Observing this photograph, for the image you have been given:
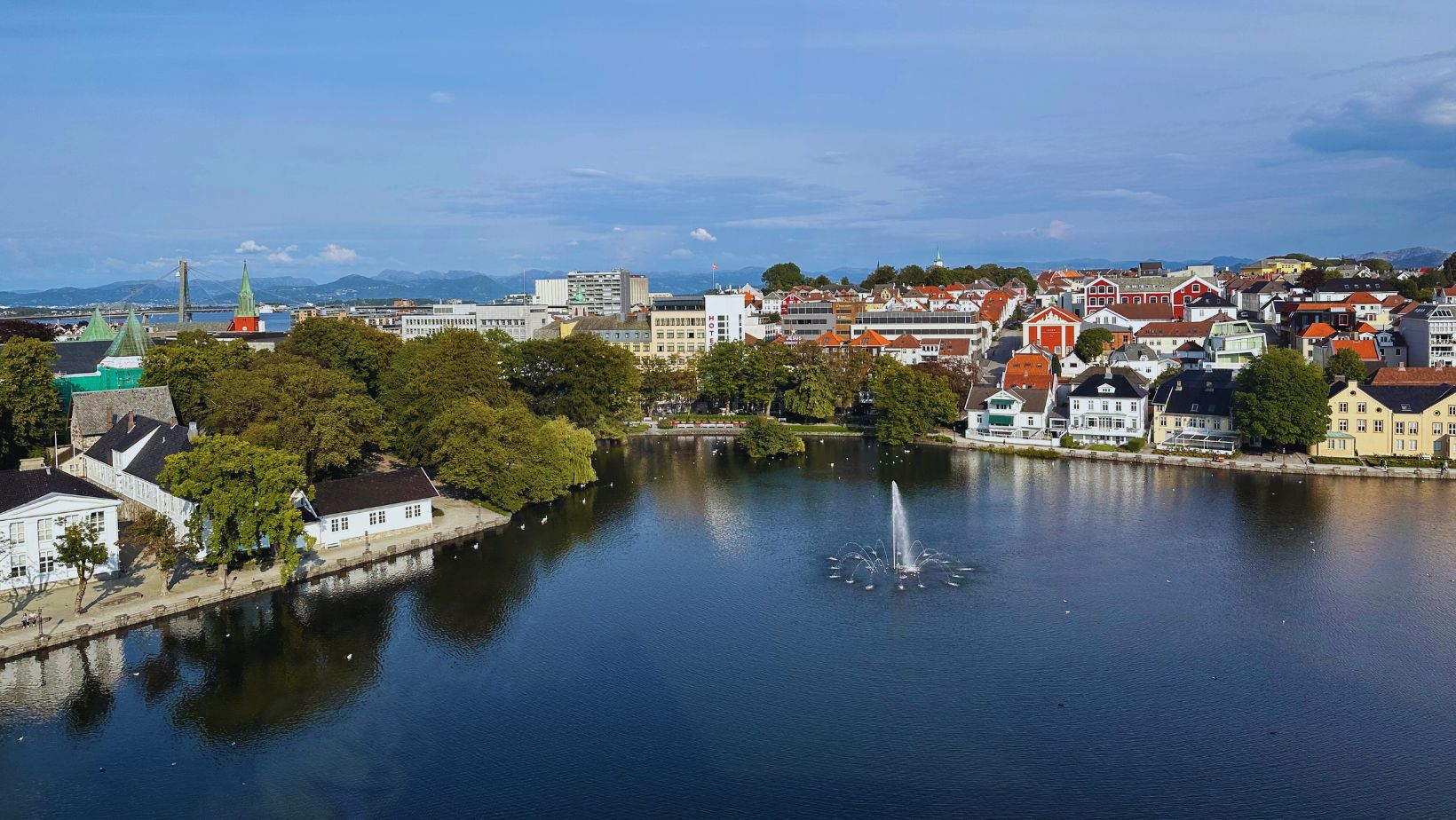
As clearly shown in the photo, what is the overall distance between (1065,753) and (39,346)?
34160 mm

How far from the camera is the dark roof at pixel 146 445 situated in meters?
Answer: 27.0

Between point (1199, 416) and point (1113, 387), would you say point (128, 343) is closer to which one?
point (1113, 387)

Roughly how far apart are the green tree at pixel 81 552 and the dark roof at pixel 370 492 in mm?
5003

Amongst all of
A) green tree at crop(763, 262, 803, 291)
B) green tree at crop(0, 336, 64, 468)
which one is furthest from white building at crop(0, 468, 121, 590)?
green tree at crop(763, 262, 803, 291)

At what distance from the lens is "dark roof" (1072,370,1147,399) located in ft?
133

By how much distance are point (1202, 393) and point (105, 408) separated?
3877cm

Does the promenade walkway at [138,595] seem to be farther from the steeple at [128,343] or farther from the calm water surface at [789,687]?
the steeple at [128,343]

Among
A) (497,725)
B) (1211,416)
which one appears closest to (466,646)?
(497,725)

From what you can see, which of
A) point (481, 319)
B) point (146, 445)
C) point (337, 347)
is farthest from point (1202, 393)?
point (481, 319)

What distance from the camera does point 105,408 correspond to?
34.2 m

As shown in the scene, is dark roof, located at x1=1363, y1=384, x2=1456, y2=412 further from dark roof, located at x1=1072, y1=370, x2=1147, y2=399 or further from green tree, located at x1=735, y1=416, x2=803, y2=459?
green tree, located at x1=735, y1=416, x2=803, y2=459

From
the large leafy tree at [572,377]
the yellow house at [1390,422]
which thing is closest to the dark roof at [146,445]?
the large leafy tree at [572,377]

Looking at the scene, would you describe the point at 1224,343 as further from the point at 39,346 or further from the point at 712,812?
the point at 39,346

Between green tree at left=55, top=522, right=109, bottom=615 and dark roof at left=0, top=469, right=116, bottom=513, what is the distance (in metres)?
1.00
